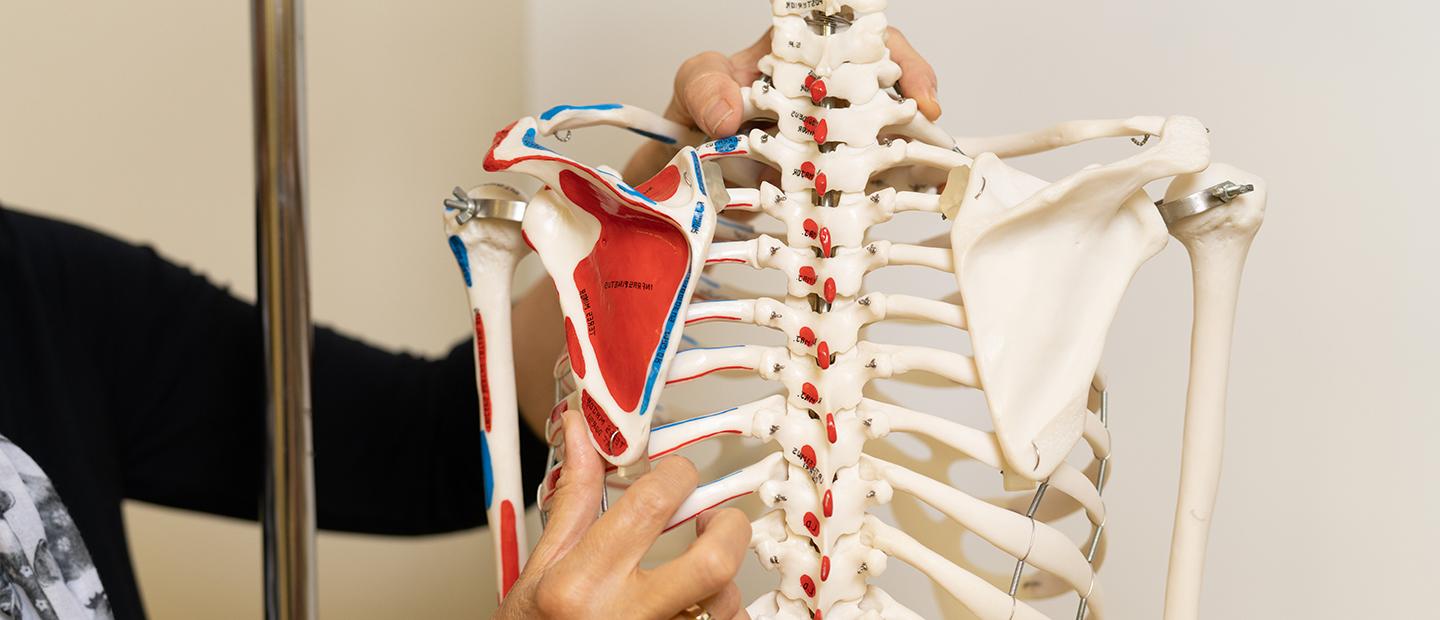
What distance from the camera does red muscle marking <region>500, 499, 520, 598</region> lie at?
841mm

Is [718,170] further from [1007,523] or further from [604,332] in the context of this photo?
[1007,523]

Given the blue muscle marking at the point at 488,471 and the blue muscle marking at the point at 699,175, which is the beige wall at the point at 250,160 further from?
the blue muscle marking at the point at 699,175

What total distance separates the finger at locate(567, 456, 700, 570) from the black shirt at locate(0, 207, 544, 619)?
1.71 feet

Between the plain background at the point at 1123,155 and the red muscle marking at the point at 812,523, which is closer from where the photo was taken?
the red muscle marking at the point at 812,523

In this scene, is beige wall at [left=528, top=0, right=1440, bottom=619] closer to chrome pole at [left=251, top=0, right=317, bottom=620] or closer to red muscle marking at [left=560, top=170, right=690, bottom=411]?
red muscle marking at [left=560, top=170, right=690, bottom=411]

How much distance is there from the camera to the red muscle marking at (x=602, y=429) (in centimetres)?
74

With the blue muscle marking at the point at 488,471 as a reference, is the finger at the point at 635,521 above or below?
above

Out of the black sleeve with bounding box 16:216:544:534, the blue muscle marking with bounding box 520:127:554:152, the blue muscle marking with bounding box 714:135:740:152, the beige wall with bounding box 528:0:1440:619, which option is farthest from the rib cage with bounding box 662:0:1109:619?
the black sleeve with bounding box 16:216:544:534

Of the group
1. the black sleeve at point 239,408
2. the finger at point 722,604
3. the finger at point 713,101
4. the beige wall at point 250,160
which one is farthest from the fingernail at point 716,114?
the beige wall at point 250,160

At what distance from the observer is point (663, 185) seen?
772 mm

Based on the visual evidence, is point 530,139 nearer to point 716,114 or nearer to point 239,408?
point 716,114

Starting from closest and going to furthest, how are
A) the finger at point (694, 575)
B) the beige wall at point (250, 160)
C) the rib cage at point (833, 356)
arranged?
the finger at point (694, 575), the rib cage at point (833, 356), the beige wall at point (250, 160)

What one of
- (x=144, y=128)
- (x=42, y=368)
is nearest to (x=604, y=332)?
(x=42, y=368)

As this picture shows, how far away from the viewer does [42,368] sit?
40.1 inches
